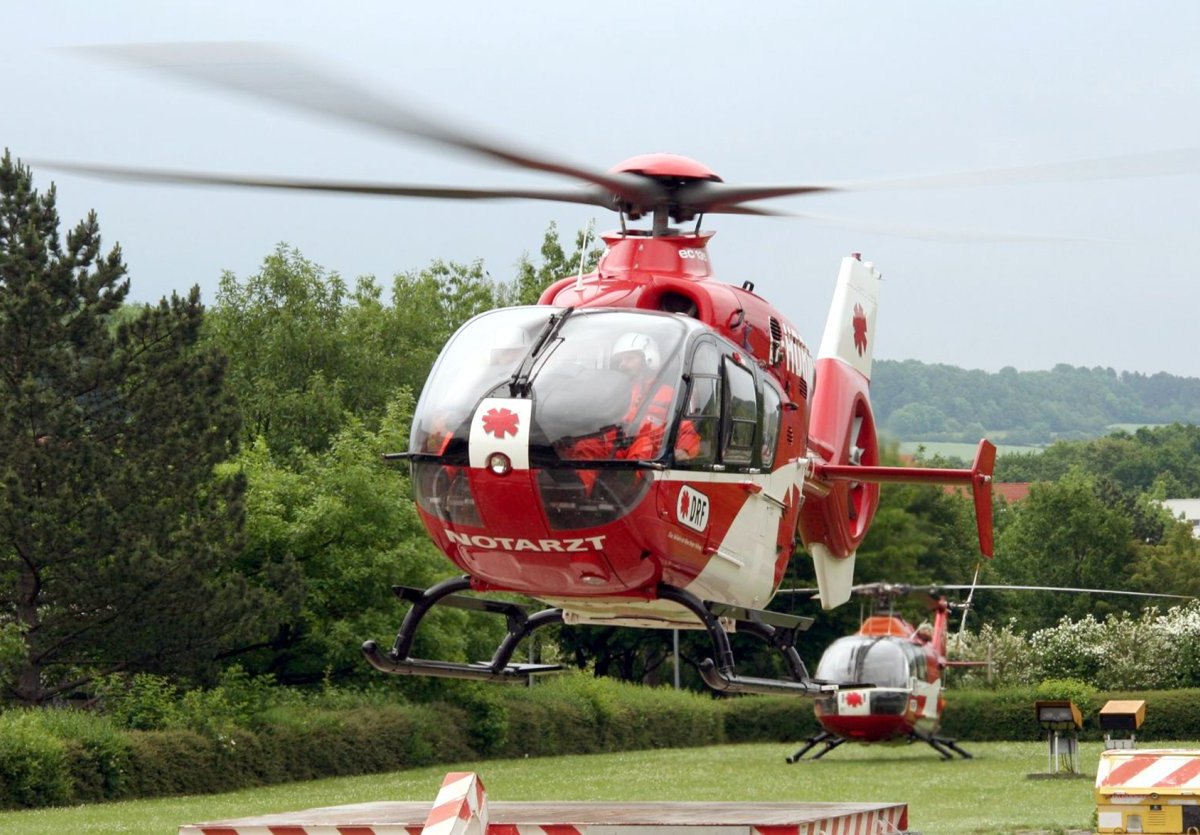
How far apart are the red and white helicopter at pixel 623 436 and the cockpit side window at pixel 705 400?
12 mm

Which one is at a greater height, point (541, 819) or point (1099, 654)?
point (541, 819)

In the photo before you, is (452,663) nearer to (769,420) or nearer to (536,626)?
(536,626)

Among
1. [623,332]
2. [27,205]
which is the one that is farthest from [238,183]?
[27,205]

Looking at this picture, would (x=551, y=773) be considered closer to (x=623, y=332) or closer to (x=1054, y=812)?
(x=1054, y=812)

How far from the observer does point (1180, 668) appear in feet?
148

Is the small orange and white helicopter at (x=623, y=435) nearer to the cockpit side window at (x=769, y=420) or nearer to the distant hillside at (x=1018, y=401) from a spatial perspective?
the cockpit side window at (x=769, y=420)

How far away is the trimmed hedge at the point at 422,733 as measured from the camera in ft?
74.2

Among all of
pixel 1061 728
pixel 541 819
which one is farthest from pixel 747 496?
pixel 1061 728

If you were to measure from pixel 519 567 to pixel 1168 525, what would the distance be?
79.6 m

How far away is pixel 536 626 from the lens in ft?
37.5

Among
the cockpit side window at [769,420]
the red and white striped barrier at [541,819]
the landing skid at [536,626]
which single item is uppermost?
the cockpit side window at [769,420]

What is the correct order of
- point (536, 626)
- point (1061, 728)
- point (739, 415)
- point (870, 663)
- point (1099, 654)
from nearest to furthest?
point (739, 415) < point (536, 626) < point (1061, 728) < point (870, 663) < point (1099, 654)

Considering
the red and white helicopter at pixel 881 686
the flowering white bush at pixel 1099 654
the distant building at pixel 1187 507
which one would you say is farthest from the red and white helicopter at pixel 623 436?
the distant building at pixel 1187 507

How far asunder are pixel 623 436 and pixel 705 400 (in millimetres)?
693
